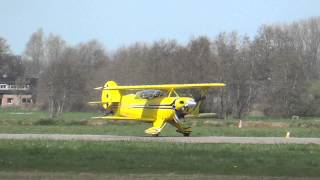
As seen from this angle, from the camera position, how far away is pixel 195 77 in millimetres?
83562

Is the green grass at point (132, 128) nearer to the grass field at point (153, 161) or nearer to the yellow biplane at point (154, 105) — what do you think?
the yellow biplane at point (154, 105)

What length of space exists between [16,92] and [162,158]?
13715cm

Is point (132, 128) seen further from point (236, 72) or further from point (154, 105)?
point (236, 72)

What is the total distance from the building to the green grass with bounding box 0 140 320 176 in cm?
12124

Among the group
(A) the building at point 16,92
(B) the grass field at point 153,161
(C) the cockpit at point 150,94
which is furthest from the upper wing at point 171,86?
(A) the building at point 16,92

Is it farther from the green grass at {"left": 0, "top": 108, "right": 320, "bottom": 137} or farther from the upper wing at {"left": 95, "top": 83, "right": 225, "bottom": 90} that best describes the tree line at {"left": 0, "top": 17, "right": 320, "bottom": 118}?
the upper wing at {"left": 95, "top": 83, "right": 225, "bottom": 90}

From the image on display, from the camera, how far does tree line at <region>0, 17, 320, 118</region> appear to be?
84.4 metres

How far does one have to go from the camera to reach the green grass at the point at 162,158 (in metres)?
14.5

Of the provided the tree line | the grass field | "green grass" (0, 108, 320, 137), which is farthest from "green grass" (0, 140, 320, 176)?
the tree line

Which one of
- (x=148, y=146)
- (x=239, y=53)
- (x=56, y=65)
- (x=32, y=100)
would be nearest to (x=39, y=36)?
(x=32, y=100)

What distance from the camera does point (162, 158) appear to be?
16.9 meters

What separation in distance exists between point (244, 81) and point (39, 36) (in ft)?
293

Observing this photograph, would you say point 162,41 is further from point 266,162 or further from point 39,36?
point 266,162

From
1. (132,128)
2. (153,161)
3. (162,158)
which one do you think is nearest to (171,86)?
(132,128)
